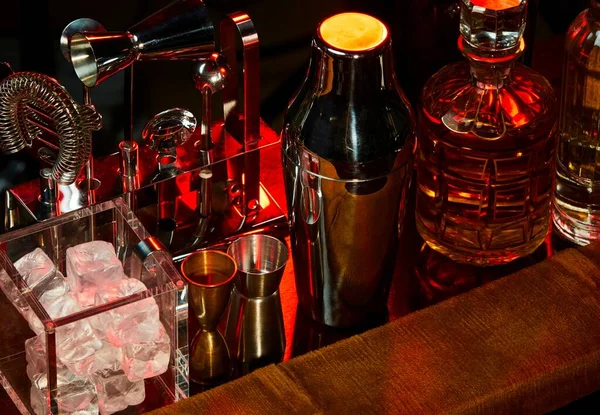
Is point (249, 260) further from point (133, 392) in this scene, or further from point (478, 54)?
point (478, 54)

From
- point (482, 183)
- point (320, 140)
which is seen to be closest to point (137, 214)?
point (320, 140)

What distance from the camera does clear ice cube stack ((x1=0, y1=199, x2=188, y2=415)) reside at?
3.61ft

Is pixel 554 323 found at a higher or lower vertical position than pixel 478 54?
lower

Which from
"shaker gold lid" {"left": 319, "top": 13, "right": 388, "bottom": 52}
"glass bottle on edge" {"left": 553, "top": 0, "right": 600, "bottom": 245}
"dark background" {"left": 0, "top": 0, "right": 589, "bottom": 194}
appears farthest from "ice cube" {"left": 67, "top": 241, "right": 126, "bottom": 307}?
"glass bottle on edge" {"left": 553, "top": 0, "right": 600, "bottom": 245}

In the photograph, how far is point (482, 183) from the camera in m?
1.31

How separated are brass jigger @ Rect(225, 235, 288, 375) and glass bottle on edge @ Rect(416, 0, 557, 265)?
0.21 m

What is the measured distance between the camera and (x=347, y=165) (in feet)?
3.81

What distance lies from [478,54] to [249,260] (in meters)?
0.29

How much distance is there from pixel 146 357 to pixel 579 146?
20.4 inches

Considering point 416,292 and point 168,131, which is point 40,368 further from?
point 416,292

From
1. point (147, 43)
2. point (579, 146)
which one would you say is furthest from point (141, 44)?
point (579, 146)

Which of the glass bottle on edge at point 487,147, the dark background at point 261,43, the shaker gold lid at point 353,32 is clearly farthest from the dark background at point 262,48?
the shaker gold lid at point 353,32

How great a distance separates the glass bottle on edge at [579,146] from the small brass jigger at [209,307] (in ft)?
1.34

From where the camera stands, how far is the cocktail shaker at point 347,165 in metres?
1.15
